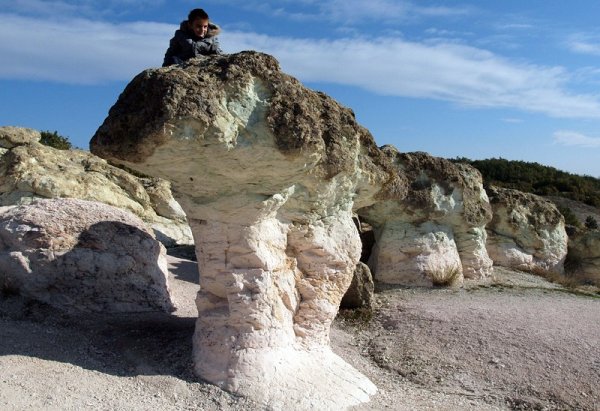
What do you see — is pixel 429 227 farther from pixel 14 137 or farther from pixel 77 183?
pixel 14 137

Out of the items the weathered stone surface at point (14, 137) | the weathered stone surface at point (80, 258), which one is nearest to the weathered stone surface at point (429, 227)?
the weathered stone surface at point (80, 258)

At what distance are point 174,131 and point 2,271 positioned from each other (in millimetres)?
2924

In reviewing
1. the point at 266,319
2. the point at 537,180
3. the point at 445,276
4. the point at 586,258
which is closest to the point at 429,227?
the point at 445,276

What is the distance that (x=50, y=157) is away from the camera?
1242cm

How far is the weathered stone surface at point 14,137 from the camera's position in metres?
13.8

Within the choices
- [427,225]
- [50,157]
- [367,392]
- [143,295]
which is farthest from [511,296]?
[50,157]

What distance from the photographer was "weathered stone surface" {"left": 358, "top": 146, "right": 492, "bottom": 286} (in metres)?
10.9

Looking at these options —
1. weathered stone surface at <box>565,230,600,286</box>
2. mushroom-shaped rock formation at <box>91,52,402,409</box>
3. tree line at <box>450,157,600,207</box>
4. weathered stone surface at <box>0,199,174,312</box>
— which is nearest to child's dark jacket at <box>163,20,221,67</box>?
mushroom-shaped rock formation at <box>91,52,402,409</box>

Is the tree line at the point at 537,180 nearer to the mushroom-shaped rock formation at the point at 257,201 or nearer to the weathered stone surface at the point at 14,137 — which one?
the weathered stone surface at the point at 14,137

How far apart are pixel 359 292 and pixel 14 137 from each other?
9.08 m

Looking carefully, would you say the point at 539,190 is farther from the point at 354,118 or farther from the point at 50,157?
the point at 354,118

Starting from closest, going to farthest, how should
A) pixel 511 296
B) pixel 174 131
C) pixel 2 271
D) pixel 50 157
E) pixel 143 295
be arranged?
pixel 174 131, pixel 2 271, pixel 143 295, pixel 511 296, pixel 50 157

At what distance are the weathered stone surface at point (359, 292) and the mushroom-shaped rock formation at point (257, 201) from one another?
290 centimetres

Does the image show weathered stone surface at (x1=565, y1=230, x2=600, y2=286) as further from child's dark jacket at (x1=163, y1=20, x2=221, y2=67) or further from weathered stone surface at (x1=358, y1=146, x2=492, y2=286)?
child's dark jacket at (x1=163, y1=20, x2=221, y2=67)
